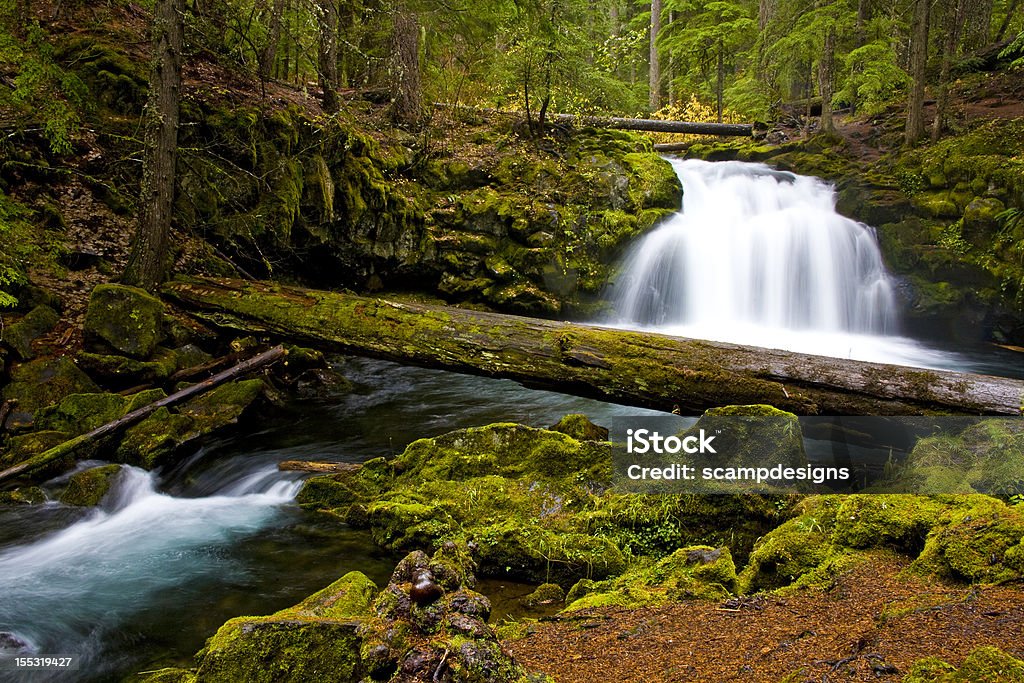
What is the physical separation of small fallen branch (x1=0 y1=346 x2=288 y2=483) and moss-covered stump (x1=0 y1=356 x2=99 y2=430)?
2.77 feet

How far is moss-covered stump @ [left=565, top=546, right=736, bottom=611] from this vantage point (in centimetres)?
347

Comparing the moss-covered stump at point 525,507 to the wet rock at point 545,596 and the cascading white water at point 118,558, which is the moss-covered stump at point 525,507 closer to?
the wet rock at point 545,596

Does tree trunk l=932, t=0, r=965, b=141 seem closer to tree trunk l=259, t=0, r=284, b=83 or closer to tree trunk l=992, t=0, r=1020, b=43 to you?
tree trunk l=992, t=0, r=1020, b=43

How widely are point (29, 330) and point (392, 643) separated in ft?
24.0

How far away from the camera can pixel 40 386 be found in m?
6.61

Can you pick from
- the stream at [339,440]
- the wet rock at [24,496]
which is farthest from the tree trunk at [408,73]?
the wet rock at [24,496]

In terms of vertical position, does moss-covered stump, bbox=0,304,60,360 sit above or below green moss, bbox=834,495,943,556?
above

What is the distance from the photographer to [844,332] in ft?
36.4

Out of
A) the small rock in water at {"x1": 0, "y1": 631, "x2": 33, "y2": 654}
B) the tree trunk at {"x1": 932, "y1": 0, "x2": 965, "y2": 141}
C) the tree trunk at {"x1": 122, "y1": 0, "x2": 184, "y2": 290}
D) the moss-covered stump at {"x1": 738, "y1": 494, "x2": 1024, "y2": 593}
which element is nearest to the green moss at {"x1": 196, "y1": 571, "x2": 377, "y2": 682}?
the small rock in water at {"x1": 0, "y1": 631, "x2": 33, "y2": 654}

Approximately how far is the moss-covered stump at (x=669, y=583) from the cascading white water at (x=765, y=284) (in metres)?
7.09

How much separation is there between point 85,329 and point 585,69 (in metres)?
10.7

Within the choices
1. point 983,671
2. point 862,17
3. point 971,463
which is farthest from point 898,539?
point 862,17

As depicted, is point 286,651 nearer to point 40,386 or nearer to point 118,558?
point 118,558

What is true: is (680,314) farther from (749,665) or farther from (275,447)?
(749,665)
